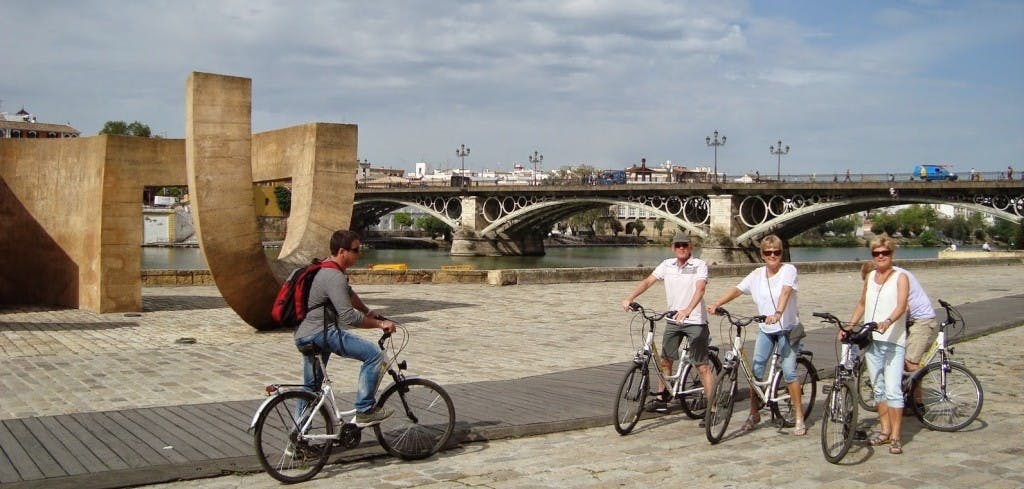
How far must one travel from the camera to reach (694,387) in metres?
7.76

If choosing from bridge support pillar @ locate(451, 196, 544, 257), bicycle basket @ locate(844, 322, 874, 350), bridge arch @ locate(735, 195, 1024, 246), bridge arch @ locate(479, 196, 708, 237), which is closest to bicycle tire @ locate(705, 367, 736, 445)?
bicycle basket @ locate(844, 322, 874, 350)

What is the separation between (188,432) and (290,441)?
1392 mm

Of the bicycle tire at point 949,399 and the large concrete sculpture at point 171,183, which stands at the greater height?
the large concrete sculpture at point 171,183

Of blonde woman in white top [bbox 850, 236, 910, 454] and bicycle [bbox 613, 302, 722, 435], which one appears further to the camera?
bicycle [bbox 613, 302, 722, 435]

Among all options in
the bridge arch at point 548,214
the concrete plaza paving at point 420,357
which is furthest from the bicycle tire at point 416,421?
the bridge arch at point 548,214

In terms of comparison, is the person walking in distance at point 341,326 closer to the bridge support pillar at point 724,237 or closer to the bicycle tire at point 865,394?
the bicycle tire at point 865,394

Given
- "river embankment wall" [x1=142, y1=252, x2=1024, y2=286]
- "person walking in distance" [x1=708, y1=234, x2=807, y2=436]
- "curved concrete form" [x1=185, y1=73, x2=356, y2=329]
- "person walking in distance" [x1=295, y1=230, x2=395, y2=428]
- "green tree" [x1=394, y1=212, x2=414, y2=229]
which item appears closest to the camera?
"person walking in distance" [x1=295, y1=230, x2=395, y2=428]

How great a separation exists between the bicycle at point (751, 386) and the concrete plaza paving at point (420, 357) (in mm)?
198

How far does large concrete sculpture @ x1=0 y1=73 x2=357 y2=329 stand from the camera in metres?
12.9

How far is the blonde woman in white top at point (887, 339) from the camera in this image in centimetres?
671

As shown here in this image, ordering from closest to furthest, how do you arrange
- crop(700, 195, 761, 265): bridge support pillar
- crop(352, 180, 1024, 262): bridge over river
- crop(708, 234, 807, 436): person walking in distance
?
crop(708, 234, 807, 436): person walking in distance → crop(352, 180, 1024, 262): bridge over river → crop(700, 195, 761, 265): bridge support pillar

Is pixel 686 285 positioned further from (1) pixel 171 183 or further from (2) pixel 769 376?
(1) pixel 171 183

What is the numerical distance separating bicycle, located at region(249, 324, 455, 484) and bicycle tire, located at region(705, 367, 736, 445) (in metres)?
1.83

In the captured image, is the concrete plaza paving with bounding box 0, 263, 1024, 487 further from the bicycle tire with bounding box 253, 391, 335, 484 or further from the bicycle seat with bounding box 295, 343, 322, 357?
the bicycle seat with bounding box 295, 343, 322, 357
